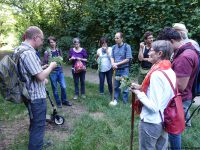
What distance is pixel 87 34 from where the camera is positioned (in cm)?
1571

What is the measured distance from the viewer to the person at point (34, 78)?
414cm

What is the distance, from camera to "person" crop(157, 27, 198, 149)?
4012 millimetres

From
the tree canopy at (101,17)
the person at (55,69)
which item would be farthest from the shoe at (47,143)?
the tree canopy at (101,17)

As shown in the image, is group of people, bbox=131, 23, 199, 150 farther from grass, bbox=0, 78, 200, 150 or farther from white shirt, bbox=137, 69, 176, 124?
grass, bbox=0, 78, 200, 150

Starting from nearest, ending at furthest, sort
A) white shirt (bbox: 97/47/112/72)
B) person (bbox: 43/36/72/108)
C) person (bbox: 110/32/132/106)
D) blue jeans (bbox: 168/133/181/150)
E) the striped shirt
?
blue jeans (bbox: 168/133/181/150) < the striped shirt < person (bbox: 43/36/72/108) < person (bbox: 110/32/132/106) < white shirt (bbox: 97/47/112/72)

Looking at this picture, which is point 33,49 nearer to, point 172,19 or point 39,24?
point 172,19

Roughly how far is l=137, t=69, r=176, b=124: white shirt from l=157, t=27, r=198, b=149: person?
694mm

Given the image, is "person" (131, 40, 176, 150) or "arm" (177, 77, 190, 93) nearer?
"person" (131, 40, 176, 150)

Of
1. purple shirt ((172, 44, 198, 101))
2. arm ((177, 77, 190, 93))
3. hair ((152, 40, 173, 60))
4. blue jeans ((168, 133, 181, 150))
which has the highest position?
hair ((152, 40, 173, 60))

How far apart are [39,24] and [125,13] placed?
6.76 m

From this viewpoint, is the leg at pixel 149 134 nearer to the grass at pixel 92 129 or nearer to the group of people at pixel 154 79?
the group of people at pixel 154 79

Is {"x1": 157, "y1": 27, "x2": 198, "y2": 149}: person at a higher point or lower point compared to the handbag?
higher

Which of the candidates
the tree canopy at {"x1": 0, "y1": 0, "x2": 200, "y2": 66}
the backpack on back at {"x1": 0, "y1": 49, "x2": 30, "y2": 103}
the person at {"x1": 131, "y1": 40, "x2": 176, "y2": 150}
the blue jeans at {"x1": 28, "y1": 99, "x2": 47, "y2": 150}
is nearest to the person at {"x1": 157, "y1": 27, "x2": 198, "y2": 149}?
the person at {"x1": 131, "y1": 40, "x2": 176, "y2": 150}

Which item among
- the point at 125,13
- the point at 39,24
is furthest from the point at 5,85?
the point at 39,24
